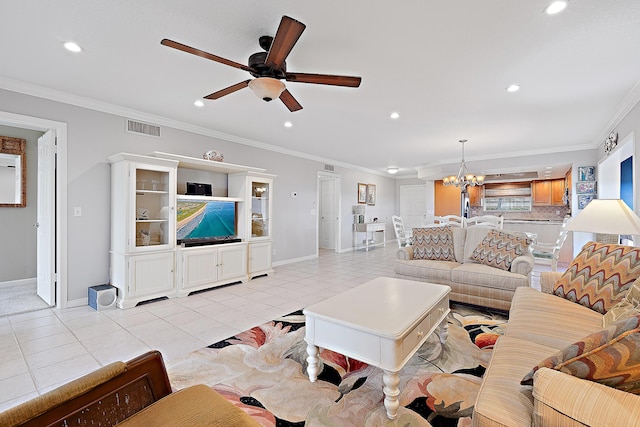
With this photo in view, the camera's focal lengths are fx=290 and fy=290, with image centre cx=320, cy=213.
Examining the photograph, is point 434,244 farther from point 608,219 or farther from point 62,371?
point 62,371

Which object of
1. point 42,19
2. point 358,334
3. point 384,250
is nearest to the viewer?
point 358,334

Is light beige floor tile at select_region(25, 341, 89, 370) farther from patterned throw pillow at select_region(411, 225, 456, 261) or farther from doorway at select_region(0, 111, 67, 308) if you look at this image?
patterned throw pillow at select_region(411, 225, 456, 261)

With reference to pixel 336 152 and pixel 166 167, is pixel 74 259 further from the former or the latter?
pixel 336 152

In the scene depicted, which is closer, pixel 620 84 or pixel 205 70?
pixel 205 70

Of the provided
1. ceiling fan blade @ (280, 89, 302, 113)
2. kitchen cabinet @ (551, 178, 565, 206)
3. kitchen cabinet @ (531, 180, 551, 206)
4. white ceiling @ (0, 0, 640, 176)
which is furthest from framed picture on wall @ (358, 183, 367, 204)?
ceiling fan blade @ (280, 89, 302, 113)

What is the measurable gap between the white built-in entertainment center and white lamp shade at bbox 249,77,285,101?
7.04 ft

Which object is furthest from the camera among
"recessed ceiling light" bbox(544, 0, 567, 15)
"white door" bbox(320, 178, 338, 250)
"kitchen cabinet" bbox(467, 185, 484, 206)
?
"kitchen cabinet" bbox(467, 185, 484, 206)

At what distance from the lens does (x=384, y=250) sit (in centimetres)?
826

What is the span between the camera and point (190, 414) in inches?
41.1

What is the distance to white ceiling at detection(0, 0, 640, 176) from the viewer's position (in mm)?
1917

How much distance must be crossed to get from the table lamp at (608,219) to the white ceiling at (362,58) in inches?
49.6

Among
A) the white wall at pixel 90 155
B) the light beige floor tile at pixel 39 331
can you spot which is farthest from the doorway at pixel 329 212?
the light beige floor tile at pixel 39 331

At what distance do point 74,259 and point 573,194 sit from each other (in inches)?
324

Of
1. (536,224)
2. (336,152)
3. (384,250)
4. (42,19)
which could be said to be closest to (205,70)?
(42,19)
